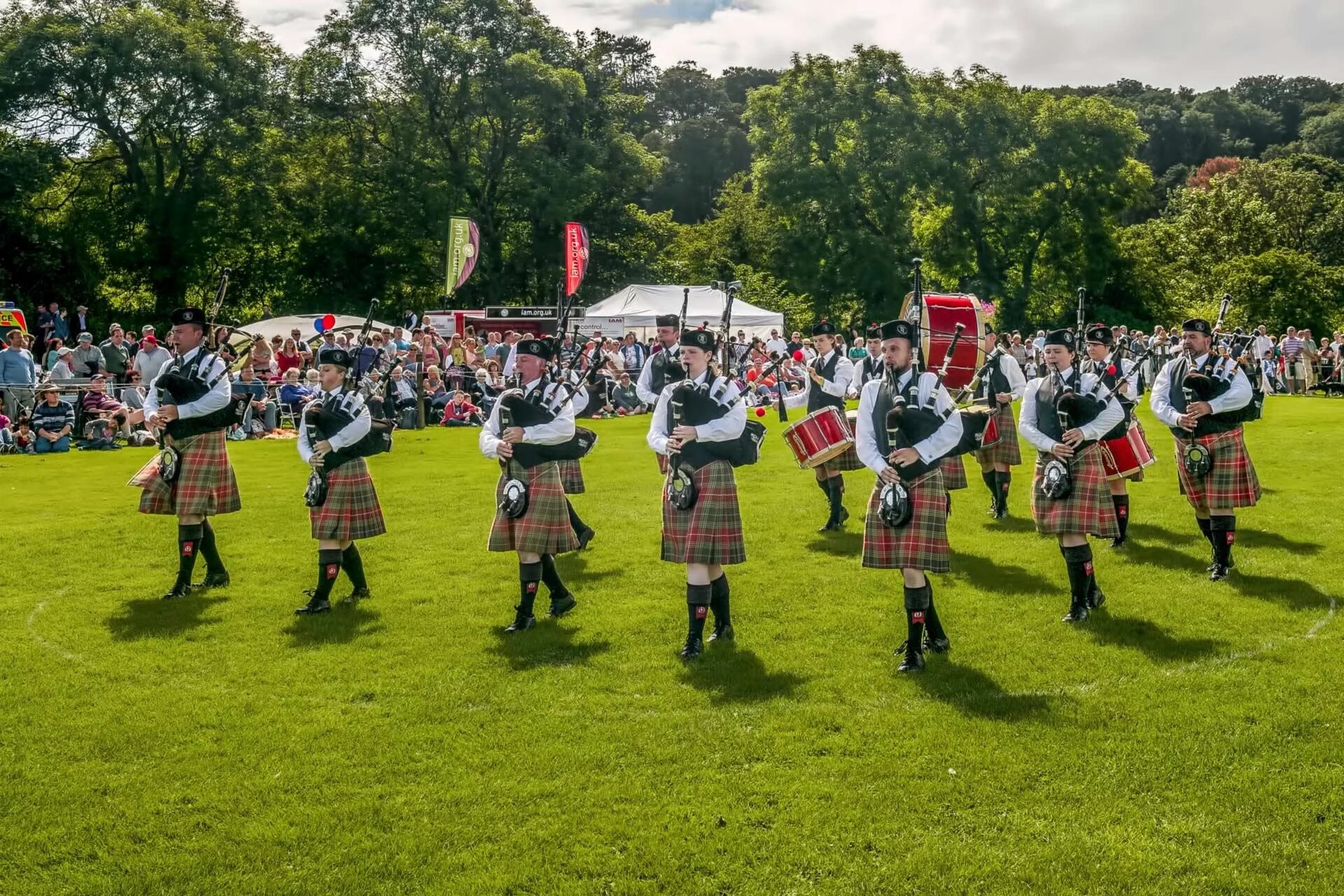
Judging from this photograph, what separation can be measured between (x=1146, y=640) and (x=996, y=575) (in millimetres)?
1844

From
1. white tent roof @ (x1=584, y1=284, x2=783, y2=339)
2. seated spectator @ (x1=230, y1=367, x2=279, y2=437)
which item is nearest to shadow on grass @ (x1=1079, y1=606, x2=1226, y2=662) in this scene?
seated spectator @ (x1=230, y1=367, x2=279, y2=437)

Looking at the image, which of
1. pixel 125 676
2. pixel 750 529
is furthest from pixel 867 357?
pixel 125 676

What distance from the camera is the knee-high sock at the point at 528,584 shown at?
7.22 m

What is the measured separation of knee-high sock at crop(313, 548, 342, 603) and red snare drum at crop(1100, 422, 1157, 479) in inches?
233

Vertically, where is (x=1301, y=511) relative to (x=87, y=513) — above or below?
above

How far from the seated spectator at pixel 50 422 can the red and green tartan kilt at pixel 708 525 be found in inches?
510

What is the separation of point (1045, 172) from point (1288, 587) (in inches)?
1382

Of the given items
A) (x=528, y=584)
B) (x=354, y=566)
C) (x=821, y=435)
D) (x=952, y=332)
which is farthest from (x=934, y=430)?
(x=952, y=332)

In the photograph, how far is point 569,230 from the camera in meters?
28.5

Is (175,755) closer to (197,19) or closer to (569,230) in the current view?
(569,230)

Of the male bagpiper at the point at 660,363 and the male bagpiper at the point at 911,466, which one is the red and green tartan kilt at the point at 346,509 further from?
the male bagpiper at the point at 911,466

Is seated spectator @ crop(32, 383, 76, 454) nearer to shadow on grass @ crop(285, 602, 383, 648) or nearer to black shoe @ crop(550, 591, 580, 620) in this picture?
shadow on grass @ crop(285, 602, 383, 648)

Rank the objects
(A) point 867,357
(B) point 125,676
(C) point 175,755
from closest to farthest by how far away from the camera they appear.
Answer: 1. (C) point 175,755
2. (B) point 125,676
3. (A) point 867,357

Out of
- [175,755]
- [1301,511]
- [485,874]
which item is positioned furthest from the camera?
[1301,511]
